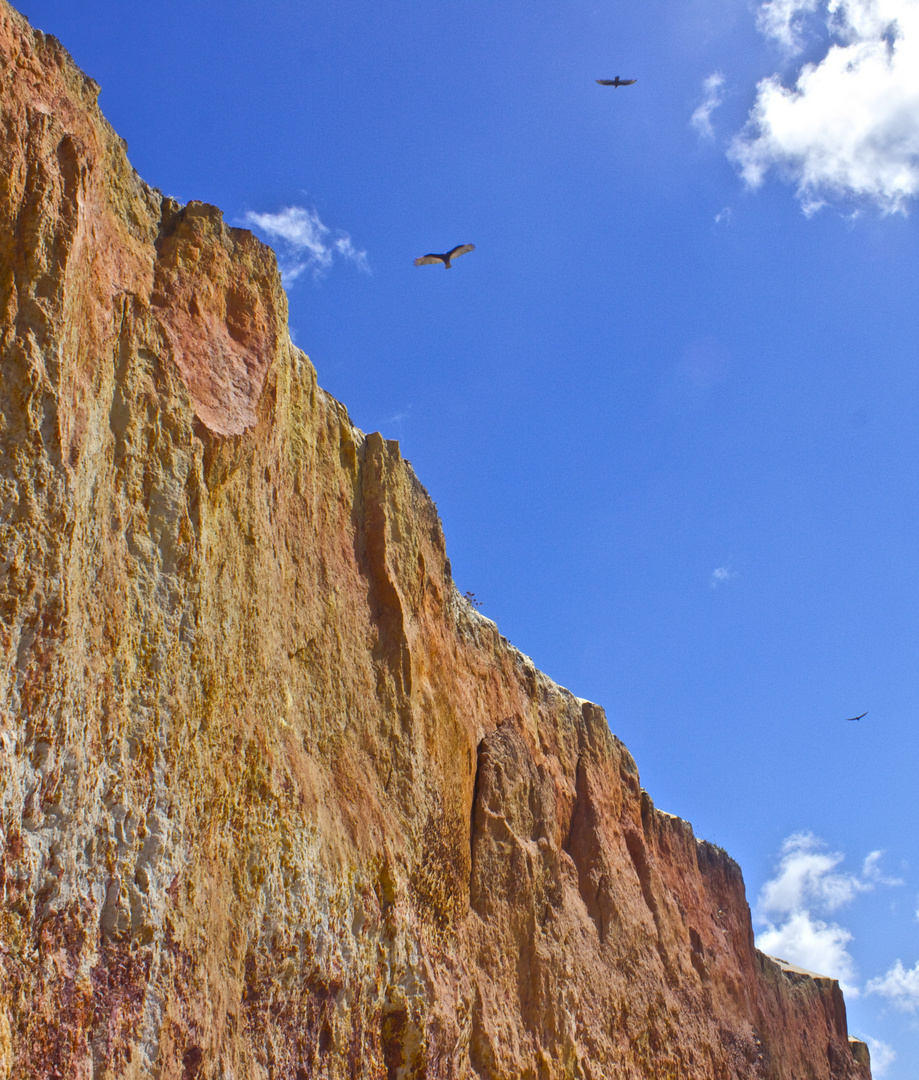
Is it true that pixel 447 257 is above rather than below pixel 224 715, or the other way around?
above

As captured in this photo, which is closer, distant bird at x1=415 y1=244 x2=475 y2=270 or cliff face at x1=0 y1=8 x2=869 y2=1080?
cliff face at x1=0 y1=8 x2=869 y2=1080

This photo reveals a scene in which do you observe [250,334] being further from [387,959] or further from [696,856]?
[696,856]

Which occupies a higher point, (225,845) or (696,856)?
(696,856)

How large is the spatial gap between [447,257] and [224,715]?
19.1 feet

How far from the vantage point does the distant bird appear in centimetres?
1120

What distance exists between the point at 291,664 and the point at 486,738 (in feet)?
13.0

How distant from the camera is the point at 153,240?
8.16 metres

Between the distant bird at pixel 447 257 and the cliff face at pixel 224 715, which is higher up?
the distant bird at pixel 447 257

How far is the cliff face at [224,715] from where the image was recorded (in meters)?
5.92

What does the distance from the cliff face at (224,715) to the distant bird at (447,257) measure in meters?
2.01

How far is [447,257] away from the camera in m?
11.2

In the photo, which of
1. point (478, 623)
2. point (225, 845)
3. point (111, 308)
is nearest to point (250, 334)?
point (111, 308)

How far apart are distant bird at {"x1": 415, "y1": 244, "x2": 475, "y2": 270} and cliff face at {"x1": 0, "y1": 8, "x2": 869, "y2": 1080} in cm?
201

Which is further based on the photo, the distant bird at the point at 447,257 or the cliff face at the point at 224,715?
the distant bird at the point at 447,257
